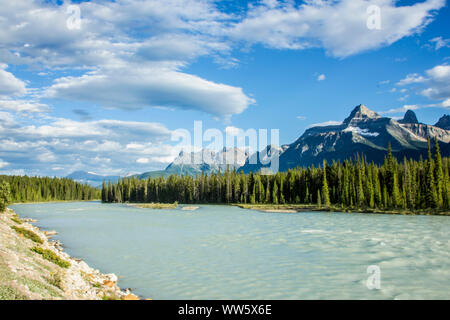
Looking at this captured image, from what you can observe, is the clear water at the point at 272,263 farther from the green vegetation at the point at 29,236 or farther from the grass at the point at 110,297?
the green vegetation at the point at 29,236

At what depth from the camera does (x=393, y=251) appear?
30.2 meters

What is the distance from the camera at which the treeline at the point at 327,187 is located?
92.2m

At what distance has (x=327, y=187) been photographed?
392ft

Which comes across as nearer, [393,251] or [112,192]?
[393,251]

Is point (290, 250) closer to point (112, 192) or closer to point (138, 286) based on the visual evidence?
point (138, 286)

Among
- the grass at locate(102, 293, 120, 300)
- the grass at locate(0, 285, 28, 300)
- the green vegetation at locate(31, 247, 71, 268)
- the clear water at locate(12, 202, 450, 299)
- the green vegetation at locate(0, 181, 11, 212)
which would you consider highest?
Result: the green vegetation at locate(0, 181, 11, 212)

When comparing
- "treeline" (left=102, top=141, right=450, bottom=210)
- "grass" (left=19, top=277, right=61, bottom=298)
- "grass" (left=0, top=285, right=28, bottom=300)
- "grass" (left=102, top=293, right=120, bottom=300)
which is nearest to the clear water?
"grass" (left=102, top=293, right=120, bottom=300)

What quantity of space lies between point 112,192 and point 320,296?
198 meters

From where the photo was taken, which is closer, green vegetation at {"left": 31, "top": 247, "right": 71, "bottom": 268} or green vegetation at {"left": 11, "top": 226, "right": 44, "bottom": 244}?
green vegetation at {"left": 31, "top": 247, "right": 71, "bottom": 268}

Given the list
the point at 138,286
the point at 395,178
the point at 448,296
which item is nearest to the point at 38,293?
the point at 138,286

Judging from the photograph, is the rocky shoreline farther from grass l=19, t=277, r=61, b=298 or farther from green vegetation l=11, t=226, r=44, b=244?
green vegetation l=11, t=226, r=44, b=244

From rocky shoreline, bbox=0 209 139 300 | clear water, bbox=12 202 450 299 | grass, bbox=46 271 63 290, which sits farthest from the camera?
clear water, bbox=12 202 450 299

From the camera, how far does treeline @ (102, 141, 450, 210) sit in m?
92.2
